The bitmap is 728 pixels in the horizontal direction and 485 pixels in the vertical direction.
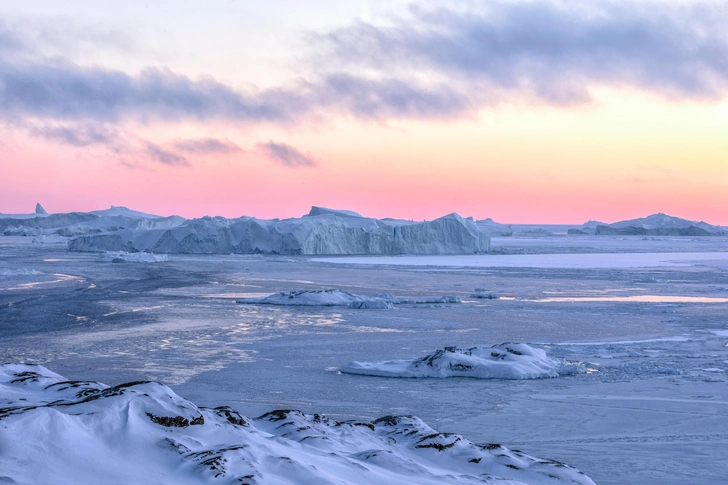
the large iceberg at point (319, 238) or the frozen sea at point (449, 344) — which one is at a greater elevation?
the large iceberg at point (319, 238)

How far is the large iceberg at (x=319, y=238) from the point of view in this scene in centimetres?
3572

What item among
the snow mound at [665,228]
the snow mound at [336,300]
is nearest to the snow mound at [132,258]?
the snow mound at [336,300]

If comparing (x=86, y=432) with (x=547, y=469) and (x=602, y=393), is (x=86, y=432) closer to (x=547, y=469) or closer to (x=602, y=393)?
(x=547, y=469)

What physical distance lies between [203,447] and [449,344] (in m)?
5.95

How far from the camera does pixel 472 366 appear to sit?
7.21 meters

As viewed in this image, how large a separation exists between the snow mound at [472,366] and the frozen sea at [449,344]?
0.17 meters

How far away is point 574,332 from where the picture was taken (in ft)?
33.2

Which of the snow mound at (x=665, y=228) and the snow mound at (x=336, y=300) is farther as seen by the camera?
the snow mound at (x=665, y=228)

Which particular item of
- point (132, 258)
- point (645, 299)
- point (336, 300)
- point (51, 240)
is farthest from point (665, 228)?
point (336, 300)

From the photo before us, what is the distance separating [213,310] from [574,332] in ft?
18.4

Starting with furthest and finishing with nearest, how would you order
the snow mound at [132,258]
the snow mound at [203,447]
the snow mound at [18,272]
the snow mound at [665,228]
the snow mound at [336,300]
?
the snow mound at [665,228]
the snow mound at [132,258]
the snow mound at [18,272]
the snow mound at [336,300]
the snow mound at [203,447]

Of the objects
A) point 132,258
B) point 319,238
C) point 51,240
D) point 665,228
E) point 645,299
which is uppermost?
point 665,228

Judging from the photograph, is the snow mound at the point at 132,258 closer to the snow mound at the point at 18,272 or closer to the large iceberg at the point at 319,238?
the snow mound at the point at 18,272

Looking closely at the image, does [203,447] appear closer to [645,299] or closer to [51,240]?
[645,299]
